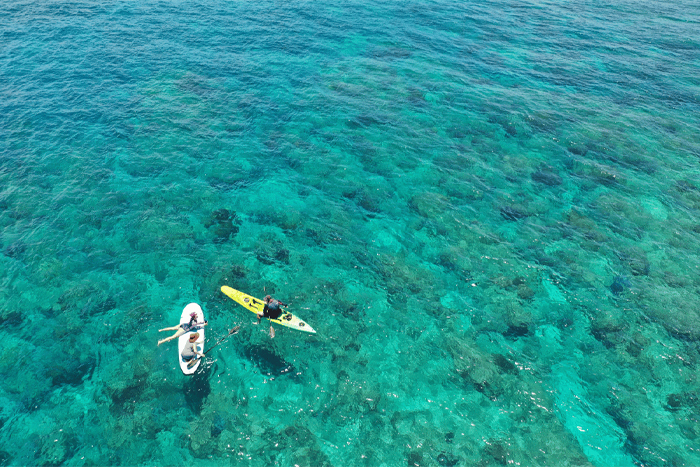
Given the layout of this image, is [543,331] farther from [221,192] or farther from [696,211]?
[221,192]

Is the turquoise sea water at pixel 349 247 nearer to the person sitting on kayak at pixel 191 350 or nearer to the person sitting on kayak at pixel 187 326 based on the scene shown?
the person sitting on kayak at pixel 191 350

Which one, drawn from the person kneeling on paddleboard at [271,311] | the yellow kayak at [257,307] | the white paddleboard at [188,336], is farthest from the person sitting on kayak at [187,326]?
the person kneeling on paddleboard at [271,311]

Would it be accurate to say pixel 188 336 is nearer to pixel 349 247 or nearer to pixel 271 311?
pixel 271 311

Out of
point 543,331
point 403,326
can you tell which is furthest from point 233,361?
point 543,331

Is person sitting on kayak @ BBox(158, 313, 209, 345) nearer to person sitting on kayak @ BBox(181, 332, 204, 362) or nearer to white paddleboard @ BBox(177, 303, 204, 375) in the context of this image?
white paddleboard @ BBox(177, 303, 204, 375)

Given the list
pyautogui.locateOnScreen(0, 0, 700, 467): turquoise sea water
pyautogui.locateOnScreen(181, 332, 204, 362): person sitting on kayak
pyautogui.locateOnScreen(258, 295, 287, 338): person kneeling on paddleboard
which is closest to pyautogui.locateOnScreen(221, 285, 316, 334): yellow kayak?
pyautogui.locateOnScreen(258, 295, 287, 338): person kneeling on paddleboard
